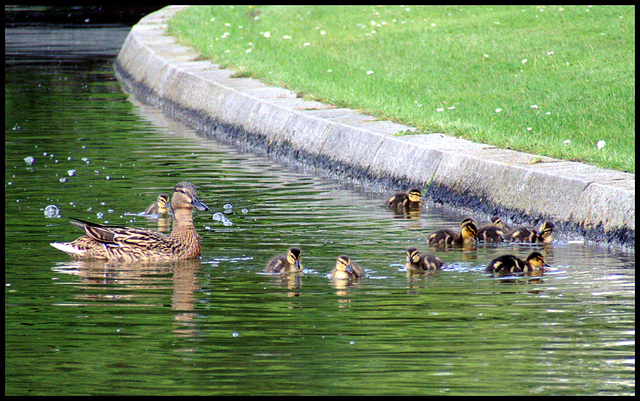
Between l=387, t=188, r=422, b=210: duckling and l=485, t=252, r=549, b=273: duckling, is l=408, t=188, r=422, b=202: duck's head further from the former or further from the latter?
l=485, t=252, r=549, b=273: duckling

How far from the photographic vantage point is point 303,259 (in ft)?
31.2

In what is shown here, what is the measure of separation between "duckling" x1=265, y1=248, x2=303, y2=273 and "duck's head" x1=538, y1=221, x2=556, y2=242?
2.48 metres

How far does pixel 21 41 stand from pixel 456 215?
2570cm

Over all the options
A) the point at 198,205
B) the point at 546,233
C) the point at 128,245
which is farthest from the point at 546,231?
the point at 128,245

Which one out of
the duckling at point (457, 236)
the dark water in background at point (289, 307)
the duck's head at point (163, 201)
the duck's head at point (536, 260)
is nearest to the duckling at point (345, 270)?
the dark water in background at point (289, 307)

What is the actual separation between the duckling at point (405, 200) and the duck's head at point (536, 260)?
3185 mm

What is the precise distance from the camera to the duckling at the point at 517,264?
29.2 ft

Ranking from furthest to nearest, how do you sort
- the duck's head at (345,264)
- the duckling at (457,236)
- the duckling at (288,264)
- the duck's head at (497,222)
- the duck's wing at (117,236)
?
1. the duck's head at (497,222)
2. the duckling at (457,236)
3. the duck's wing at (117,236)
4. the duckling at (288,264)
5. the duck's head at (345,264)

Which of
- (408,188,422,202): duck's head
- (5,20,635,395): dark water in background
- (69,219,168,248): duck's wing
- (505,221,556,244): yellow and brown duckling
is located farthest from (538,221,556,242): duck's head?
(69,219,168,248): duck's wing

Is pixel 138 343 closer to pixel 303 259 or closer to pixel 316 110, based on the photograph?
pixel 303 259

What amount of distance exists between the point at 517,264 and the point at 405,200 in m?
3.37

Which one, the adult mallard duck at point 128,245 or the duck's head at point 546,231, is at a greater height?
the duck's head at point 546,231

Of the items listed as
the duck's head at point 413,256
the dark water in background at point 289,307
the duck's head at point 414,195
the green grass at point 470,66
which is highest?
the green grass at point 470,66

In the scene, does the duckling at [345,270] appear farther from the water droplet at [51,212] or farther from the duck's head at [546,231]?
the water droplet at [51,212]
